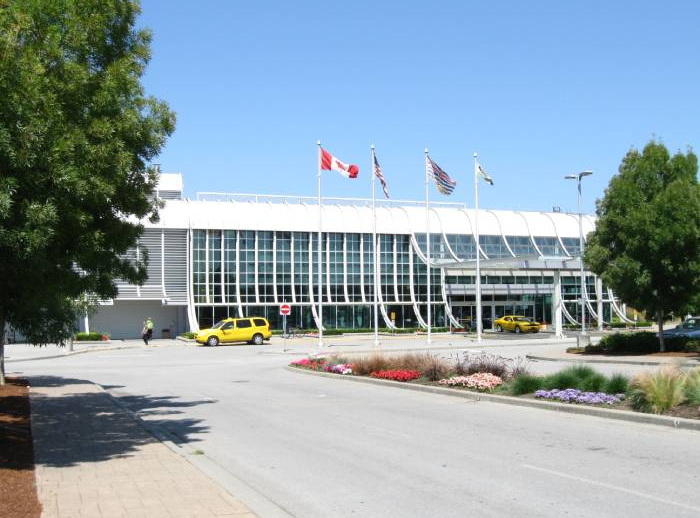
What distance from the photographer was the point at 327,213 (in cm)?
6562

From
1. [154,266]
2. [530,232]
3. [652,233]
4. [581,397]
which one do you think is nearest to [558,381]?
[581,397]

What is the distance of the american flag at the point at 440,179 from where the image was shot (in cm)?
3947

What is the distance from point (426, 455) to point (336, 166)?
92.3ft

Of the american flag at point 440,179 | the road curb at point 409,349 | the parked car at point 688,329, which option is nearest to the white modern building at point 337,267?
the road curb at point 409,349

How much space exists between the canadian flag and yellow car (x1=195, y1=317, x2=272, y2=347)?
1500 cm

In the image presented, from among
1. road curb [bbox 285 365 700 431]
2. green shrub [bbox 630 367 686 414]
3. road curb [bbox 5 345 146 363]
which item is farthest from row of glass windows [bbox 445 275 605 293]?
green shrub [bbox 630 367 686 414]


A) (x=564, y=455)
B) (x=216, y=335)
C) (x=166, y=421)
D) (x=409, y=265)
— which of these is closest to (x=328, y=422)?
(x=166, y=421)

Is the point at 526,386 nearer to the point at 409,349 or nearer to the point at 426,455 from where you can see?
the point at 426,455

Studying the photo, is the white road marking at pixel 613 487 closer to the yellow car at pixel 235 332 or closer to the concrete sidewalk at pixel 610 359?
the concrete sidewalk at pixel 610 359

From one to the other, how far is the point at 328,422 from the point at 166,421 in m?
3.17

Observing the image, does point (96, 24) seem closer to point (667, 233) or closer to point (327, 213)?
point (667, 233)

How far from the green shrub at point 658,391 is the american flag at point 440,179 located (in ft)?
87.2

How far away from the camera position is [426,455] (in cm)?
1020

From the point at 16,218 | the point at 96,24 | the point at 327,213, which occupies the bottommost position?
the point at 16,218
